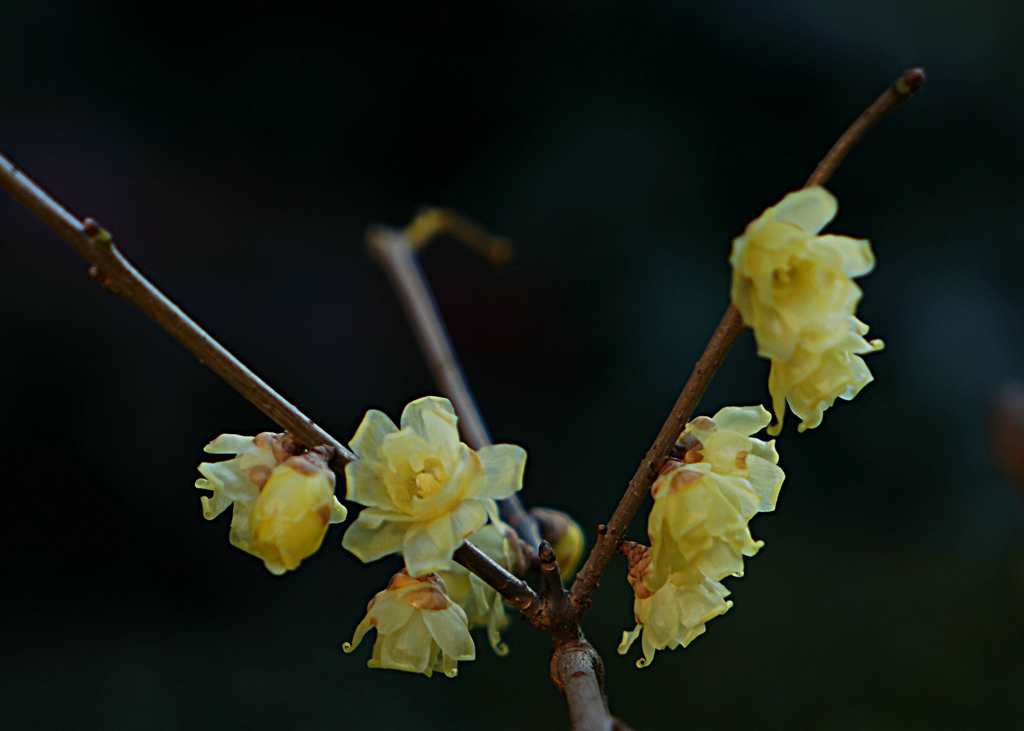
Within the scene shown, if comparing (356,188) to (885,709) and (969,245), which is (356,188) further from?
(885,709)

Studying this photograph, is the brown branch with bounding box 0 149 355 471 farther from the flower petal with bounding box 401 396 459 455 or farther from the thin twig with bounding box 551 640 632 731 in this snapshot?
the thin twig with bounding box 551 640 632 731

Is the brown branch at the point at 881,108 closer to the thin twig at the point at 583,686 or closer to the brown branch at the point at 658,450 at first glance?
the brown branch at the point at 658,450

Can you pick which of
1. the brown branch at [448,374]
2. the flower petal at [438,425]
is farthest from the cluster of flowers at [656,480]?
the brown branch at [448,374]

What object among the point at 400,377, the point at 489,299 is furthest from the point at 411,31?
the point at 400,377

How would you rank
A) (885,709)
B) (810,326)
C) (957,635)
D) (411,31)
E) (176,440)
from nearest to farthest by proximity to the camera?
1. (810,326)
2. (176,440)
3. (411,31)
4. (885,709)
5. (957,635)

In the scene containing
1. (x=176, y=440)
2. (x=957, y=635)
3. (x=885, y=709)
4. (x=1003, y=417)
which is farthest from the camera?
(x=957, y=635)

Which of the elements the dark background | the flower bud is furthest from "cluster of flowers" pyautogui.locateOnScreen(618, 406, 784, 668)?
the dark background
